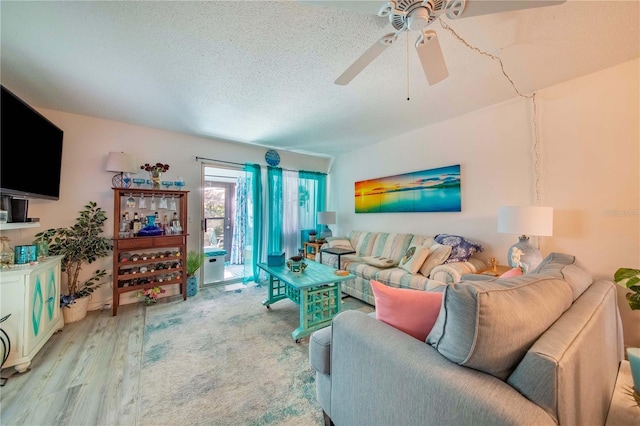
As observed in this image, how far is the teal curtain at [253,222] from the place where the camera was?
4020mm

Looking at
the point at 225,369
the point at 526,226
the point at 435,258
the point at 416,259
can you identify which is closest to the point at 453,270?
the point at 435,258

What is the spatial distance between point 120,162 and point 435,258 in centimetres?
390

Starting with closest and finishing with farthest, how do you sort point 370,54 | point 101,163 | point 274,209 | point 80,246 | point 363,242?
point 370,54 < point 80,246 < point 101,163 < point 363,242 < point 274,209

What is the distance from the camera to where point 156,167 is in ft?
10.2

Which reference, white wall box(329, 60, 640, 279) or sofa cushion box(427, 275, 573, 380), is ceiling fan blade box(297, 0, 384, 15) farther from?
white wall box(329, 60, 640, 279)

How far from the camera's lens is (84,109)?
8.75 feet

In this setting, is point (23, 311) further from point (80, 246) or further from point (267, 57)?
point (267, 57)

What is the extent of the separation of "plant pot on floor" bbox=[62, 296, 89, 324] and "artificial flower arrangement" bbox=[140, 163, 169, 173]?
164 centimetres

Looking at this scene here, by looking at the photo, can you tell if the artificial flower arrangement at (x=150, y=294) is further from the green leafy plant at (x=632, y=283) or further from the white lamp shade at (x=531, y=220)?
the green leafy plant at (x=632, y=283)

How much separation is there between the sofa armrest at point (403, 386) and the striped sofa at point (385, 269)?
137cm

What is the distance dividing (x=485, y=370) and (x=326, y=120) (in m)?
2.84

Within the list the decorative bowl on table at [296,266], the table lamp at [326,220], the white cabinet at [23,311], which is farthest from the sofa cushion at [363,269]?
the white cabinet at [23,311]

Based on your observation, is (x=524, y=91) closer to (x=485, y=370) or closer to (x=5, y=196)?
(x=485, y=370)

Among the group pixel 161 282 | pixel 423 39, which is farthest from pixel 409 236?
pixel 161 282
